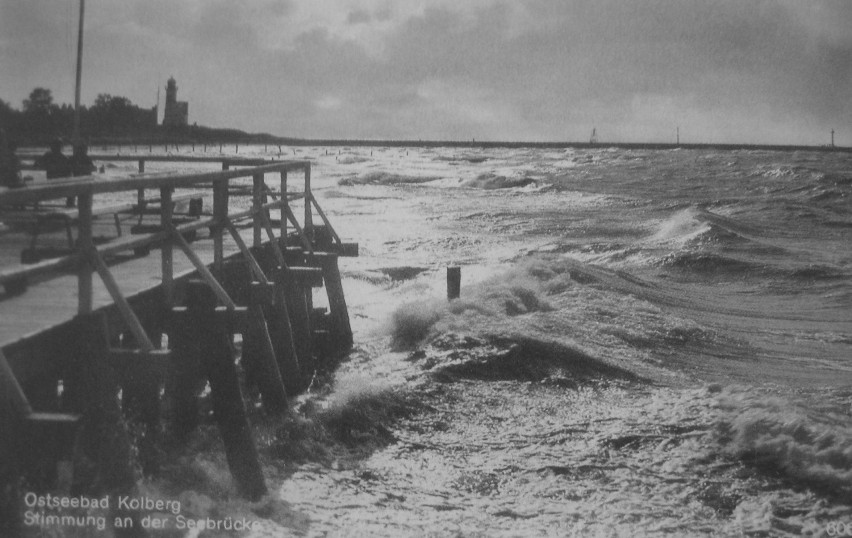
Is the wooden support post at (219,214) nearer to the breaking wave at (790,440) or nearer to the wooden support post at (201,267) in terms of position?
the wooden support post at (201,267)

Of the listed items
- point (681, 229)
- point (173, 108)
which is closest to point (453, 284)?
point (681, 229)

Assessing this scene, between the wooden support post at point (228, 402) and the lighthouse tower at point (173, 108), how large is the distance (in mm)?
155354

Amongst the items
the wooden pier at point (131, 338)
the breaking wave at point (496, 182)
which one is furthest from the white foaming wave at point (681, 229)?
the breaking wave at point (496, 182)

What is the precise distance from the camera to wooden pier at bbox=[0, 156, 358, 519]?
4.91 meters

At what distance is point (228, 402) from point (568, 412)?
4.38 metres

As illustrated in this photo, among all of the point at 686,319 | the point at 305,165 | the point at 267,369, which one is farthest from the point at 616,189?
the point at 267,369

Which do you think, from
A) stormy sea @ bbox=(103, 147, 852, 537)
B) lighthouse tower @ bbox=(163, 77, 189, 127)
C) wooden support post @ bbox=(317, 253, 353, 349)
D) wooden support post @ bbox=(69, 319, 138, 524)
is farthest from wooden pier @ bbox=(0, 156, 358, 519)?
lighthouse tower @ bbox=(163, 77, 189, 127)

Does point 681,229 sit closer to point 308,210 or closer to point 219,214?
point 308,210

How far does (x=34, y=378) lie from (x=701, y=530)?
485cm

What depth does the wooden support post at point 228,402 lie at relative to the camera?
7.05 metres

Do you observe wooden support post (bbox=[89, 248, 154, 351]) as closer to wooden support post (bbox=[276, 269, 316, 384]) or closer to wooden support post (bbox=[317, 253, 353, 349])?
wooden support post (bbox=[276, 269, 316, 384])

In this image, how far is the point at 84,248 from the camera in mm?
5398

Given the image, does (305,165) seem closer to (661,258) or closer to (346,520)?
(346,520)

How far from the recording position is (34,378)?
6086mm
